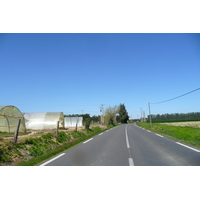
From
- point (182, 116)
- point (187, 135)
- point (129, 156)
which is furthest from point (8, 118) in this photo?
point (182, 116)

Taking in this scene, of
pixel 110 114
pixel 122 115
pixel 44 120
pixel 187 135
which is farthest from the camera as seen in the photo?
pixel 122 115

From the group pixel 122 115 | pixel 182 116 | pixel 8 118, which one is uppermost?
pixel 122 115

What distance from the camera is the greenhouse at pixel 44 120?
3033 cm

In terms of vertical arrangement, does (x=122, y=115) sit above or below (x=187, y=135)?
above

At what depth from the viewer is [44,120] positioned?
31.0 m

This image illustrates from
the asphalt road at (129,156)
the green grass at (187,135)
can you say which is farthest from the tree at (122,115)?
the asphalt road at (129,156)

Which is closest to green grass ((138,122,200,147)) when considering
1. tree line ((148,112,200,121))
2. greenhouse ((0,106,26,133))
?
greenhouse ((0,106,26,133))

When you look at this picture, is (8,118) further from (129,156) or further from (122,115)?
(122,115)

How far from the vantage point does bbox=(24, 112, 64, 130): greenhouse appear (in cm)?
3033

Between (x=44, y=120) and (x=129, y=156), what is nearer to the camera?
(x=129, y=156)

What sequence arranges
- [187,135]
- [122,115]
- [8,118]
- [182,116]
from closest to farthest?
[187,135]
[8,118]
[182,116]
[122,115]
